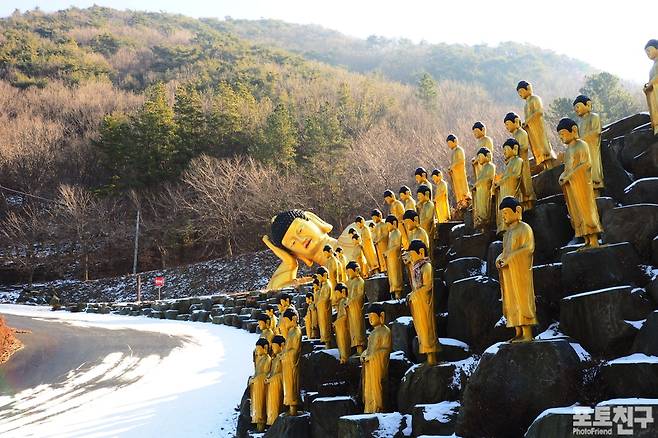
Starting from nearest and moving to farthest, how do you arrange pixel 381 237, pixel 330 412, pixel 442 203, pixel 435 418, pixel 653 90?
pixel 435 418 → pixel 330 412 → pixel 653 90 → pixel 381 237 → pixel 442 203

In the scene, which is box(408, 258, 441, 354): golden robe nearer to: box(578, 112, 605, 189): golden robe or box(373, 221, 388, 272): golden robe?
box(578, 112, 605, 189): golden robe

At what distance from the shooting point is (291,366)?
Answer: 759cm

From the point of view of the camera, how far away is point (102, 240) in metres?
37.2

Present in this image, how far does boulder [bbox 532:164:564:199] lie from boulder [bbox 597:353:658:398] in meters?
3.26

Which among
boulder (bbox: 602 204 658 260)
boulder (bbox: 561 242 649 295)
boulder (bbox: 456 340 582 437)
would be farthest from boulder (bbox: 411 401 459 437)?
boulder (bbox: 602 204 658 260)

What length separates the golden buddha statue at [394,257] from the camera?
8.25 m

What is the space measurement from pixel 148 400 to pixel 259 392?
3432mm

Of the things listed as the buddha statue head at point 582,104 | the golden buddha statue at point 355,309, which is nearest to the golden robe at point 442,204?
the golden buddha statue at point 355,309

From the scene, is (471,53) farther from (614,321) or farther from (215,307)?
(614,321)

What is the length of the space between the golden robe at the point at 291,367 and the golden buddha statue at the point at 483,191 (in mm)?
A: 2633

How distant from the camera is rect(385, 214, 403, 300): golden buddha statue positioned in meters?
8.25

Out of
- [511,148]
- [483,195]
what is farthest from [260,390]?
[511,148]

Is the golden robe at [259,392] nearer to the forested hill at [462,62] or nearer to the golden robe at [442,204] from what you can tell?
the golden robe at [442,204]

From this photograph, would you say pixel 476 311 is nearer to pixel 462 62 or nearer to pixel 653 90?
pixel 653 90
